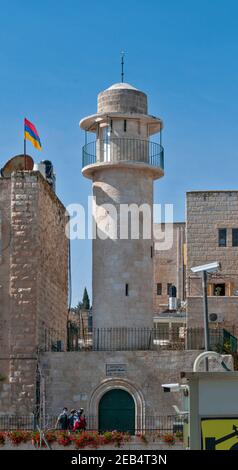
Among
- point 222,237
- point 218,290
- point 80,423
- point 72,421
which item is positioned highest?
point 222,237

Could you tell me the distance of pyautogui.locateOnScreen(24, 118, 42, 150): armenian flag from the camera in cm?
4034

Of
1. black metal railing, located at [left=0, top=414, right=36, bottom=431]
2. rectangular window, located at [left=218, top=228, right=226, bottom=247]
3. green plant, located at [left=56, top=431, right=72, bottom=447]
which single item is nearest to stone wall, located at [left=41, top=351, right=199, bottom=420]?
black metal railing, located at [left=0, top=414, right=36, bottom=431]

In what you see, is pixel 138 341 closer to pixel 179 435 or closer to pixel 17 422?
pixel 17 422


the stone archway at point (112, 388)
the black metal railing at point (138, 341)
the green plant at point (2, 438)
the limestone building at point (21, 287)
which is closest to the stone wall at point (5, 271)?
the limestone building at point (21, 287)

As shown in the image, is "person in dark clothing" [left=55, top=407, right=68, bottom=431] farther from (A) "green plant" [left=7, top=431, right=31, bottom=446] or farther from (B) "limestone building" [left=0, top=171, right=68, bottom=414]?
(A) "green plant" [left=7, top=431, right=31, bottom=446]

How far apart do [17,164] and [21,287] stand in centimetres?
568

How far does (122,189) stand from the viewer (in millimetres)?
40312

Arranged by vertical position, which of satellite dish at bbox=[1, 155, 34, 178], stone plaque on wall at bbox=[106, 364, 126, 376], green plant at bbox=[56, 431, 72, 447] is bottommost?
green plant at bbox=[56, 431, 72, 447]

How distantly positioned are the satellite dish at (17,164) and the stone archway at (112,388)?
887cm

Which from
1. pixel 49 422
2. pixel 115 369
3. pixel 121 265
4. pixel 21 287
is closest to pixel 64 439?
pixel 49 422

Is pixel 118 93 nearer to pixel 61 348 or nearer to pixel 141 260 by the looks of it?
pixel 141 260

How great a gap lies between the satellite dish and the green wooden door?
923cm

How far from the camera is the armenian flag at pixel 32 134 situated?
132 ft

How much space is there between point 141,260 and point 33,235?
4.33 m
